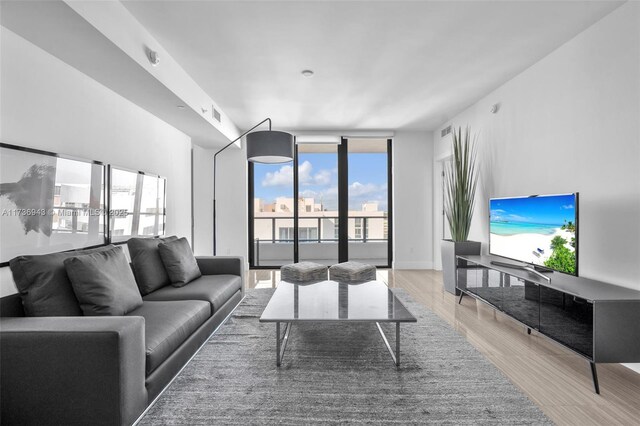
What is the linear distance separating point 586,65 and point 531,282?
187cm

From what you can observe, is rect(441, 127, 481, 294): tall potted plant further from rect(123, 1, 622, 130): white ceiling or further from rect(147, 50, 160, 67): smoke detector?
rect(147, 50, 160, 67): smoke detector

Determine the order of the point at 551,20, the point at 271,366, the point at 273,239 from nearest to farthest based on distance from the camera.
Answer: the point at 271,366 < the point at 551,20 < the point at 273,239

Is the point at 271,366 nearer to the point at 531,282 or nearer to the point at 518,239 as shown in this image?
the point at 531,282

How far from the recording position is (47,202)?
2322mm

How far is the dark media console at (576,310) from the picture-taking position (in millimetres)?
2010

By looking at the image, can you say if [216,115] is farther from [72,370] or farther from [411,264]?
[411,264]

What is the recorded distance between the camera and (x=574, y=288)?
2.31m

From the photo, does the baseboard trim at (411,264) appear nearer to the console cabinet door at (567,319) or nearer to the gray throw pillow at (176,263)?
the console cabinet door at (567,319)

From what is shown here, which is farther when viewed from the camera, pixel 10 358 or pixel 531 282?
pixel 531 282

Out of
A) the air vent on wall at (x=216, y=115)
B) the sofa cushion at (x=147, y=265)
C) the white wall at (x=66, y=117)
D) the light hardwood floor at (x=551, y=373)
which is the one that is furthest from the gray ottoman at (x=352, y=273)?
the air vent on wall at (x=216, y=115)

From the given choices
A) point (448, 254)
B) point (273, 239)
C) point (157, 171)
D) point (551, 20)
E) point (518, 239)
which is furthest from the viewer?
point (273, 239)

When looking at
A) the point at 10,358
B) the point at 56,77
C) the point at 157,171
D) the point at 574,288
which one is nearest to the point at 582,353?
the point at 574,288

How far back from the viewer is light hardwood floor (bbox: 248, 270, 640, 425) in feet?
6.03

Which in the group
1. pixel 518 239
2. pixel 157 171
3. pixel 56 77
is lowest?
pixel 518 239
